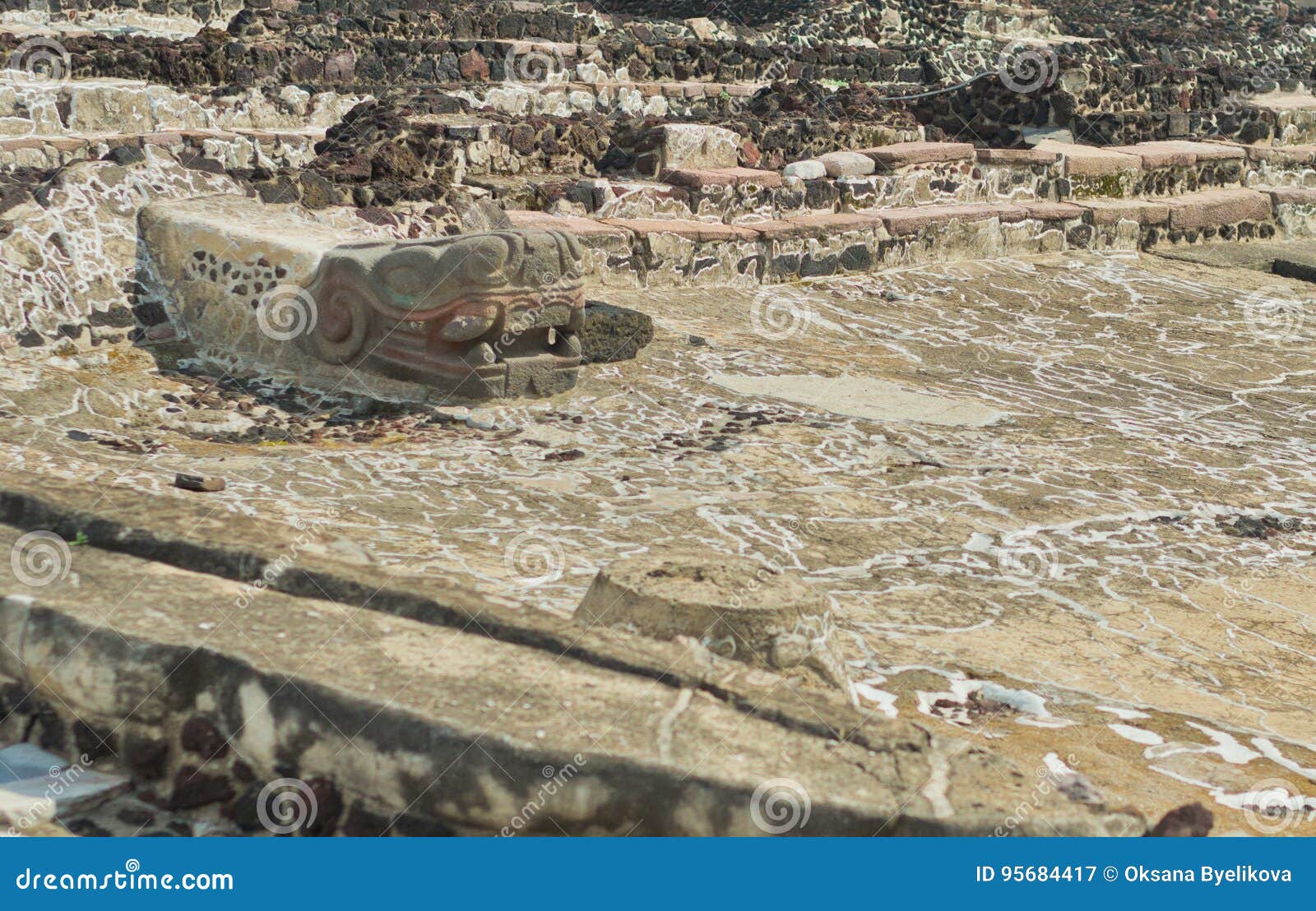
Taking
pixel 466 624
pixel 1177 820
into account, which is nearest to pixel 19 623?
pixel 466 624

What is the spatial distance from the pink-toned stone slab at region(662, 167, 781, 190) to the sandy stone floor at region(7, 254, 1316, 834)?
1122 mm

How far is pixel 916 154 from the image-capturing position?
9523 millimetres

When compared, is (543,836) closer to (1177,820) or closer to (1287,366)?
(1177,820)

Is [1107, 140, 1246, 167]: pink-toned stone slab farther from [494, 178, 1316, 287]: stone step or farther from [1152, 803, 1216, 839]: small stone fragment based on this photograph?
[1152, 803, 1216, 839]: small stone fragment

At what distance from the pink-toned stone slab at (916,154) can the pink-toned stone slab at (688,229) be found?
152cm

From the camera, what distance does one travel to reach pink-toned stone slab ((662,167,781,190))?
27.9 ft

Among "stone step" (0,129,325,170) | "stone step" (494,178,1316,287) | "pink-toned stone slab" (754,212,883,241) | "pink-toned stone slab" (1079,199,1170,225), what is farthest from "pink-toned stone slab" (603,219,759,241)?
"pink-toned stone slab" (1079,199,1170,225)

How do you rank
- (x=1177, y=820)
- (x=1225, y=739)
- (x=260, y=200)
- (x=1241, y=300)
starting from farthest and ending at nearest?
(x=1241, y=300) → (x=260, y=200) → (x=1225, y=739) → (x=1177, y=820)

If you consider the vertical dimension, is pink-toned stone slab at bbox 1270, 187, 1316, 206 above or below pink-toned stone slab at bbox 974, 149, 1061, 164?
below

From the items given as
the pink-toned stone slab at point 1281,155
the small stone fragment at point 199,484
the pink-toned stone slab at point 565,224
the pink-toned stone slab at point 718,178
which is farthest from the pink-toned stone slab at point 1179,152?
the small stone fragment at point 199,484

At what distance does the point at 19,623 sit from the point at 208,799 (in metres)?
0.50

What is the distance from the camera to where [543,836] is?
2.16m

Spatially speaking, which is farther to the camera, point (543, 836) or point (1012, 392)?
point (1012, 392)

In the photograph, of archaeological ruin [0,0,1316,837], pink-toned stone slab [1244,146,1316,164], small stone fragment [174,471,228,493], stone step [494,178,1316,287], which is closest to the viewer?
archaeological ruin [0,0,1316,837]
